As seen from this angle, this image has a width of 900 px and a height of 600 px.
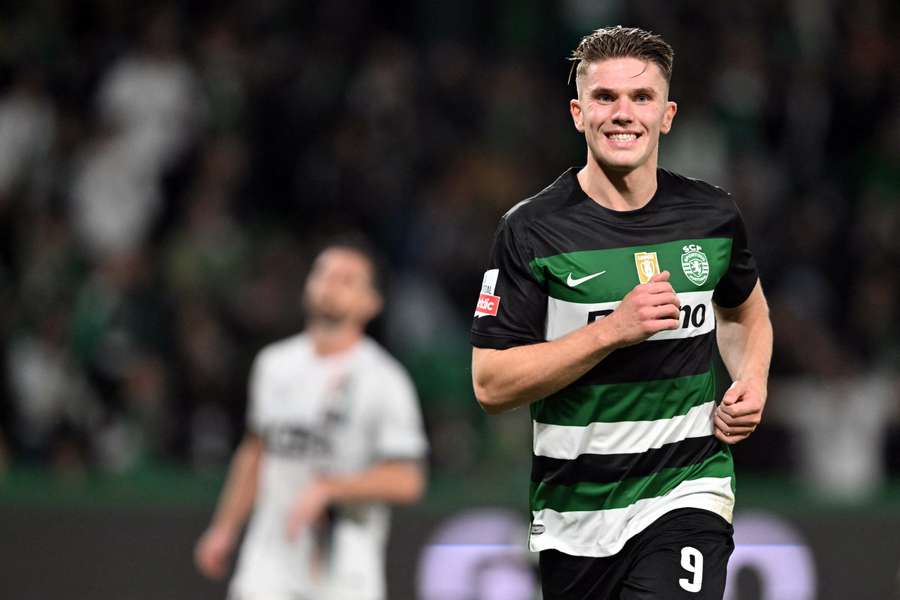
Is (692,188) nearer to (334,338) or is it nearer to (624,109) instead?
(624,109)

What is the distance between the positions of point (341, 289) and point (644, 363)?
277 centimetres

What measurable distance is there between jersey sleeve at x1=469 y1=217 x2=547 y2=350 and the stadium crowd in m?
5.51

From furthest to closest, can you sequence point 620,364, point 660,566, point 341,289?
point 341,289 → point 620,364 → point 660,566

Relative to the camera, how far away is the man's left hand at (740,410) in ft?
13.9

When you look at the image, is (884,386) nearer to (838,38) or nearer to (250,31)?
(838,38)

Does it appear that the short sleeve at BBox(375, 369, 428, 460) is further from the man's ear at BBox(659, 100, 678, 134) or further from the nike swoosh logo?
the man's ear at BBox(659, 100, 678, 134)

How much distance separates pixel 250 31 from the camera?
12.0 metres

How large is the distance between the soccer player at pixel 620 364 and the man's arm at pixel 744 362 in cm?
1

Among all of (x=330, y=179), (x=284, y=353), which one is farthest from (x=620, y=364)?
(x=330, y=179)

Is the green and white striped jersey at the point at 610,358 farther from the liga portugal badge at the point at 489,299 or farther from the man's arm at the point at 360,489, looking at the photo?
the man's arm at the point at 360,489

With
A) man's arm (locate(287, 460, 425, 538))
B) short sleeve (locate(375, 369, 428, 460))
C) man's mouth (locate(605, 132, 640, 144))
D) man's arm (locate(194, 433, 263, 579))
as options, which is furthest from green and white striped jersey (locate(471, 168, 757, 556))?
man's arm (locate(194, 433, 263, 579))

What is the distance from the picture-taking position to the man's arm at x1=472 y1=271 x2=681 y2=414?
3.88 meters

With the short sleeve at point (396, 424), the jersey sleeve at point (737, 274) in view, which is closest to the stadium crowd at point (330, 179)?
the short sleeve at point (396, 424)

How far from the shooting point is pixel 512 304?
4223mm
